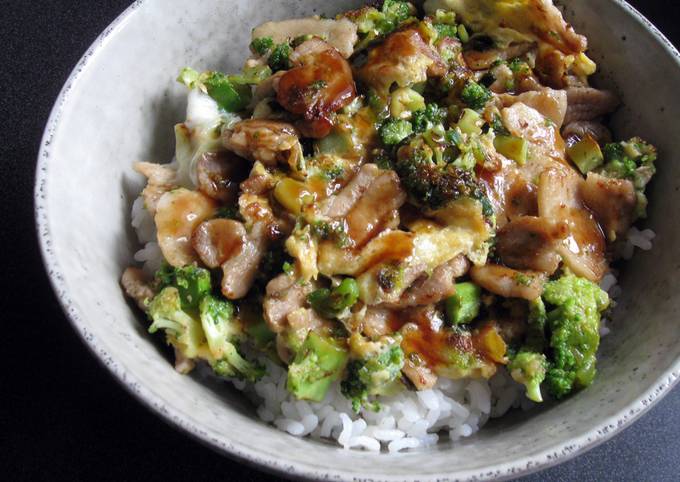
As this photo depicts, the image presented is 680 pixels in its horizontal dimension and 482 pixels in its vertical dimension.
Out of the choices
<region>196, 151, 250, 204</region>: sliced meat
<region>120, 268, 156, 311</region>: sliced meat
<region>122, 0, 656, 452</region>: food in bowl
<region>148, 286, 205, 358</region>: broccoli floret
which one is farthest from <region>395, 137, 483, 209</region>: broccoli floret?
<region>120, 268, 156, 311</region>: sliced meat

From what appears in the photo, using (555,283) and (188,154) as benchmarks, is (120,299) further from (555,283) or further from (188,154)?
(555,283)

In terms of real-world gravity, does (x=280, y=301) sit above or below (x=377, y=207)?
below

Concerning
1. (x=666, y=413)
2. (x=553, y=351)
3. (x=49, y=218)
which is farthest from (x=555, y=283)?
(x=49, y=218)

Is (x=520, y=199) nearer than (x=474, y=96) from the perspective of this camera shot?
Yes

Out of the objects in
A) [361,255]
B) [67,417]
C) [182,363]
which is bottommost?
[67,417]

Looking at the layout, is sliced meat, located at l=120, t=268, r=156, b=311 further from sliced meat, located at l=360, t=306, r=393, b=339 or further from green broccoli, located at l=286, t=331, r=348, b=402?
sliced meat, located at l=360, t=306, r=393, b=339

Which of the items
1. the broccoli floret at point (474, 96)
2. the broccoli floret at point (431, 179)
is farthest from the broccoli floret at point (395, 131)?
the broccoli floret at point (474, 96)

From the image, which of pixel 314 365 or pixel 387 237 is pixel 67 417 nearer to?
pixel 314 365

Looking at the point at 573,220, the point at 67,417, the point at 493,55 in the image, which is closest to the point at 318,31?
the point at 493,55
